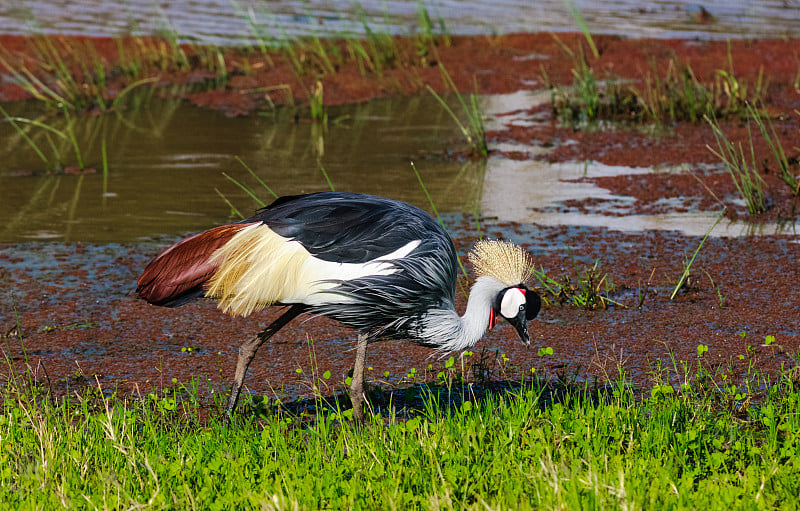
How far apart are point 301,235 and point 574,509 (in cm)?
171

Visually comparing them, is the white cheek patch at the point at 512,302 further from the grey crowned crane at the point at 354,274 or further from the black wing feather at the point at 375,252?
the black wing feather at the point at 375,252

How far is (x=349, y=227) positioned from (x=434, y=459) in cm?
113

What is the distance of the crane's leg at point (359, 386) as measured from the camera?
178 inches

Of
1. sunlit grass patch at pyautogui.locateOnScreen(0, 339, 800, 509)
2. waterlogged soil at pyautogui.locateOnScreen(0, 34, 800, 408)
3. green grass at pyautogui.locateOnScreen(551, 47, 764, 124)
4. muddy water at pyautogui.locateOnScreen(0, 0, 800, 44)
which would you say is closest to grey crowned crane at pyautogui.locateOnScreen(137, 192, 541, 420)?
sunlit grass patch at pyautogui.locateOnScreen(0, 339, 800, 509)

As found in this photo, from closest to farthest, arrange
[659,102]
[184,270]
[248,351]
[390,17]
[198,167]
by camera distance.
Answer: [184,270]
[248,351]
[198,167]
[659,102]
[390,17]

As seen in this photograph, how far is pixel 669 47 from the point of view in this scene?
16.5 metres

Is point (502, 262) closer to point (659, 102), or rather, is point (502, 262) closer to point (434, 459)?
point (434, 459)

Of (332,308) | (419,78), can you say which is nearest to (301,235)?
(332,308)

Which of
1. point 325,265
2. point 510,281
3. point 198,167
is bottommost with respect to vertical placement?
point 198,167

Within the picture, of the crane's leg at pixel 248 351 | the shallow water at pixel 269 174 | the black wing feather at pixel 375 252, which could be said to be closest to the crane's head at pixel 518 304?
the black wing feather at pixel 375 252

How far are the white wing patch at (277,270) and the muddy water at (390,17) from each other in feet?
44.2

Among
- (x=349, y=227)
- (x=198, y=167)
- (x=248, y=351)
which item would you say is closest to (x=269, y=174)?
(x=198, y=167)

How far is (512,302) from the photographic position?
4.45m

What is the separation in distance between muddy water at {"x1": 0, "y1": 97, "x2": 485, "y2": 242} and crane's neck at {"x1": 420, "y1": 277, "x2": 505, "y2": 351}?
11.6ft
